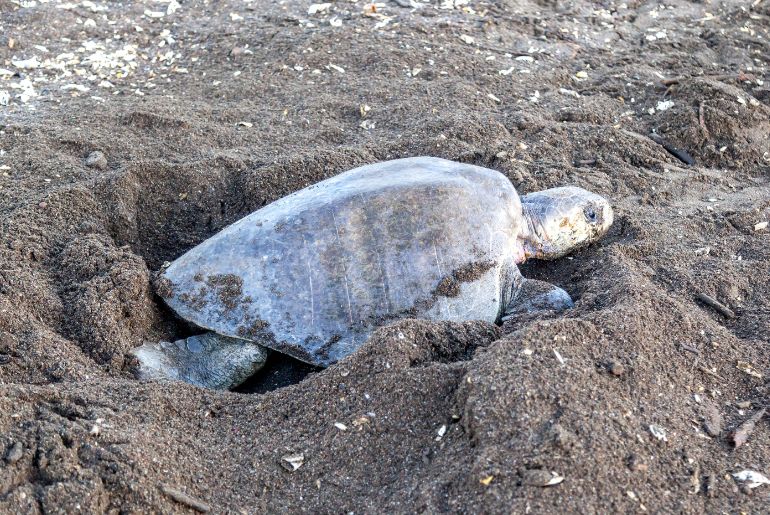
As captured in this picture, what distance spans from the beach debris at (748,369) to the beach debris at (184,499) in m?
2.15

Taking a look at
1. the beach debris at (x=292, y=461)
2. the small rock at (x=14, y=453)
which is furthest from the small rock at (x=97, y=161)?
the beach debris at (x=292, y=461)

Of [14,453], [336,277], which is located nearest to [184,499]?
[14,453]

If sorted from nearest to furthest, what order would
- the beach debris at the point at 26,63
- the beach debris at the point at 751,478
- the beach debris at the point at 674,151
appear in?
the beach debris at the point at 751,478, the beach debris at the point at 674,151, the beach debris at the point at 26,63

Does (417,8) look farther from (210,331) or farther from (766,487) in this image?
(766,487)

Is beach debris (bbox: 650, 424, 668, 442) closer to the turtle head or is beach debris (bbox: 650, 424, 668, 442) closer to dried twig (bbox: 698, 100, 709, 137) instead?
the turtle head

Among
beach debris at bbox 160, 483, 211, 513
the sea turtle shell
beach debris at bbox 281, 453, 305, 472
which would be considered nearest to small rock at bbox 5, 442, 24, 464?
beach debris at bbox 160, 483, 211, 513

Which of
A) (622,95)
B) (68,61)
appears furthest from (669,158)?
(68,61)

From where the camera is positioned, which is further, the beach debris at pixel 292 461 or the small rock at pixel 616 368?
the small rock at pixel 616 368

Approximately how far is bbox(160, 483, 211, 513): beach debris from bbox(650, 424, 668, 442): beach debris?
4.95 feet

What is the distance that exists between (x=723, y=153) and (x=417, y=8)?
9.16ft

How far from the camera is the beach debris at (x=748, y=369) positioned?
3205mm

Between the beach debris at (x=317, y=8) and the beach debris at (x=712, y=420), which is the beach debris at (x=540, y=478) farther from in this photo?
the beach debris at (x=317, y=8)

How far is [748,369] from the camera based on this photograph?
3.22 m

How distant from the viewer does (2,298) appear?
344cm
